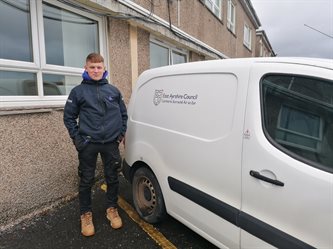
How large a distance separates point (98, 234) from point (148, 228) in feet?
1.81

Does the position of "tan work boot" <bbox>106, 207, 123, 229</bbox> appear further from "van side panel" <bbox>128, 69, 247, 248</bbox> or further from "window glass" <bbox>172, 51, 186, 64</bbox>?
"window glass" <bbox>172, 51, 186, 64</bbox>

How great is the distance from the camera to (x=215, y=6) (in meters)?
11.0

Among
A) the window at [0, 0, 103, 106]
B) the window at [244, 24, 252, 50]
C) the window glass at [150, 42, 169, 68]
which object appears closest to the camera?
the window at [0, 0, 103, 106]

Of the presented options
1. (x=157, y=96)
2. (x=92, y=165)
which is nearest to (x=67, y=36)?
(x=157, y=96)

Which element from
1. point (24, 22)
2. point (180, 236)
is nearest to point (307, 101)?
point (180, 236)

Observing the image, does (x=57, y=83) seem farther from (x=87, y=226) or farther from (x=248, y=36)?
(x=248, y=36)

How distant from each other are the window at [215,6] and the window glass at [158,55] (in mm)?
3670

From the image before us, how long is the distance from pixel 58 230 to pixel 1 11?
260cm

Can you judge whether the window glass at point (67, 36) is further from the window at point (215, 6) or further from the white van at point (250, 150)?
the window at point (215, 6)

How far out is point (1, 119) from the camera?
9.89 ft

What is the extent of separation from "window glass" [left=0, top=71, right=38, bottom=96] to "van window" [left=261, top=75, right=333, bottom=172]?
288 cm

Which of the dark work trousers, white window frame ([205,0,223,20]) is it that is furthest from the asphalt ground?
white window frame ([205,0,223,20])

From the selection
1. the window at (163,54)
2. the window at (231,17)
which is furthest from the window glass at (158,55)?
the window at (231,17)

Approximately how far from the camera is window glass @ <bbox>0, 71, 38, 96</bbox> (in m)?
3.20
